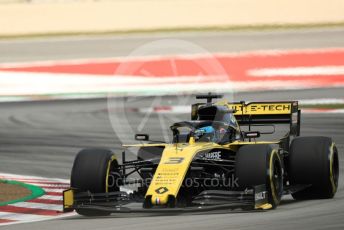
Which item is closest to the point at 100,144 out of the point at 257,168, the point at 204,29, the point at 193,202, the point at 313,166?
the point at 313,166

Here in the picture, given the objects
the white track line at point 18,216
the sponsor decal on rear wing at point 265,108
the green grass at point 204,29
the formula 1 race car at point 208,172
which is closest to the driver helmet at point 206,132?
the formula 1 race car at point 208,172

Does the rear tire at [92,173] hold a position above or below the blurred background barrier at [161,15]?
below

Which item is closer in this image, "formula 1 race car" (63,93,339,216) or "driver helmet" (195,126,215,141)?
"formula 1 race car" (63,93,339,216)

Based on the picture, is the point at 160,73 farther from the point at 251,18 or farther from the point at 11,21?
the point at 11,21

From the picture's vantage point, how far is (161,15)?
2247 inches

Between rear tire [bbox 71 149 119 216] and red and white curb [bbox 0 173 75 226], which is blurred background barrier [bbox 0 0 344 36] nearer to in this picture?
red and white curb [bbox 0 173 75 226]

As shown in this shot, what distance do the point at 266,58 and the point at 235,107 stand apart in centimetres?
2051

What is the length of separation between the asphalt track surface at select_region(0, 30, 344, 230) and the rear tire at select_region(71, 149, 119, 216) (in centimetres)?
43

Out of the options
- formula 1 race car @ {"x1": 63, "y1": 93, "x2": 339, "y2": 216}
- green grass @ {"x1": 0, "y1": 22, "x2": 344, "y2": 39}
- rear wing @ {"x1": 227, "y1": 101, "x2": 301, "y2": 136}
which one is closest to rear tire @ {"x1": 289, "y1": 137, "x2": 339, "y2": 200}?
formula 1 race car @ {"x1": 63, "y1": 93, "x2": 339, "y2": 216}

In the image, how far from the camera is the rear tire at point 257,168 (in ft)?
42.0

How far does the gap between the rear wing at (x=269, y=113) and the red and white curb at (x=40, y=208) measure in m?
3.19

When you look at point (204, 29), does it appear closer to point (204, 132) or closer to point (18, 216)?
point (204, 132)

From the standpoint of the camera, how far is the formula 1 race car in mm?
12742

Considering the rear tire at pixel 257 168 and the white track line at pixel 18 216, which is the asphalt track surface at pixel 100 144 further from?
the white track line at pixel 18 216
